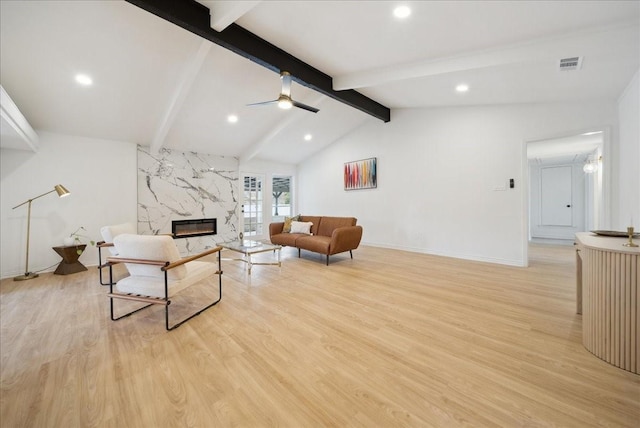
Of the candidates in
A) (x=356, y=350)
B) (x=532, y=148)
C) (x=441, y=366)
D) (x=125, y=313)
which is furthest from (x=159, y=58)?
(x=532, y=148)

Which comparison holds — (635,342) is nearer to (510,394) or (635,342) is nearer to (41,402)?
(510,394)

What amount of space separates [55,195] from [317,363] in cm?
563

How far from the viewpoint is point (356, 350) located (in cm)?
191

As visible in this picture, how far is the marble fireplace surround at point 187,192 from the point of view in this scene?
18.2 ft

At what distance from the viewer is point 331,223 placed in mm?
5473

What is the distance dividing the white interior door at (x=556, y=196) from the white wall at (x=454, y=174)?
497 cm

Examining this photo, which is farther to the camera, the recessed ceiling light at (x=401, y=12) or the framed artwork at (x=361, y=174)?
the framed artwork at (x=361, y=174)

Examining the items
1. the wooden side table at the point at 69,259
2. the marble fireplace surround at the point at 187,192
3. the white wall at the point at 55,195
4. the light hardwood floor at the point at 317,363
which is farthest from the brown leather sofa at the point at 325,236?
the wooden side table at the point at 69,259

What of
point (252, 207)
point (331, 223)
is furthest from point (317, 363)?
point (252, 207)

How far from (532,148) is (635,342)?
18.7 ft

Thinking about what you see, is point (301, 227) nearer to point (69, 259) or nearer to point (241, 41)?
point (241, 41)

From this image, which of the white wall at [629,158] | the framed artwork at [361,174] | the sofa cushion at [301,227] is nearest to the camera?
the white wall at [629,158]

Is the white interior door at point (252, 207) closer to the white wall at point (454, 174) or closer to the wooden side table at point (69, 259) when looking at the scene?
the white wall at point (454, 174)

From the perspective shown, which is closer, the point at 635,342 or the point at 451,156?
the point at 635,342
